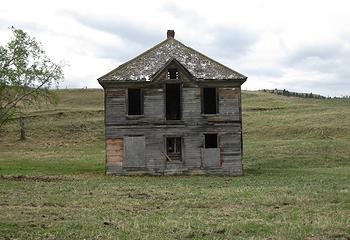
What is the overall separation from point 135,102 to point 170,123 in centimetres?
282

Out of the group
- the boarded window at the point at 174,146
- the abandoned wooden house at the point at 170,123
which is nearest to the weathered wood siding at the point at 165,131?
the abandoned wooden house at the point at 170,123

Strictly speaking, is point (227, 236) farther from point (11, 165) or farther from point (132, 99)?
point (11, 165)

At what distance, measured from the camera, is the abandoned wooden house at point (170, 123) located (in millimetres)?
35906

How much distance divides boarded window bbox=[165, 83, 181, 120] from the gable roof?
2.06 meters

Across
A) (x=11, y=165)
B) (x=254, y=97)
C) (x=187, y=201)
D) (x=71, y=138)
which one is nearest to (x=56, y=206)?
(x=187, y=201)

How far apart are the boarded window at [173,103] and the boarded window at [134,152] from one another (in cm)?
389

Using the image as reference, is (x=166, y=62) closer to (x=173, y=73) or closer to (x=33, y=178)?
(x=173, y=73)

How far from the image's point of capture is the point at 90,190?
2367 cm

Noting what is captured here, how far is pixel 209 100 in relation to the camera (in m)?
37.3

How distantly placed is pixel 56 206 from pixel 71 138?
43.6 metres

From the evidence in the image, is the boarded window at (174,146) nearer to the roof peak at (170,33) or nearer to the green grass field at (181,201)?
the green grass field at (181,201)

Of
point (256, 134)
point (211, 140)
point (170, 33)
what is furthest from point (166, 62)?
point (256, 134)

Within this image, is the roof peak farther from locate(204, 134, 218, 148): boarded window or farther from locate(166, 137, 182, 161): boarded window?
locate(204, 134, 218, 148): boarded window

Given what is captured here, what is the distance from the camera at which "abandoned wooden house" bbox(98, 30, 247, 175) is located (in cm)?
3591
